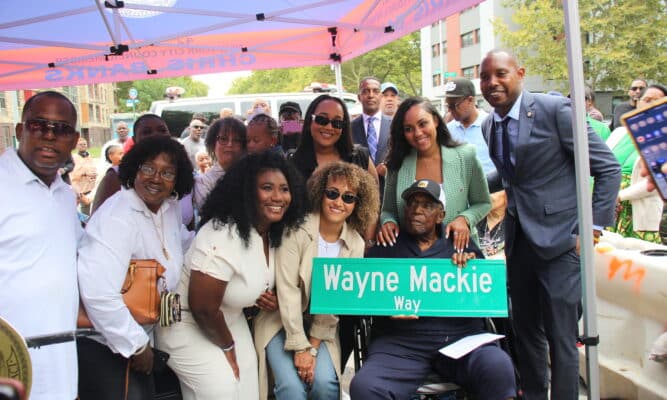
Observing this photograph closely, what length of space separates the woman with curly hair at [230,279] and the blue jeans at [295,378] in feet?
0.40

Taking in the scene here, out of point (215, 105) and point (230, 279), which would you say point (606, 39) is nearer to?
point (215, 105)

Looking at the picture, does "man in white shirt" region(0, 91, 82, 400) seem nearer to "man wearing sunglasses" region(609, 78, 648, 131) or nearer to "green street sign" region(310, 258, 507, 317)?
"green street sign" region(310, 258, 507, 317)

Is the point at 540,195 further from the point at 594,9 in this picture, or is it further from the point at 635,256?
the point at 594,9

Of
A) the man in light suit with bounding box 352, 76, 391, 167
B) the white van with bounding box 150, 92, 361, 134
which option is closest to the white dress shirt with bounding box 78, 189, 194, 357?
the man in light suit with bounding box 352, 76, 391, 167

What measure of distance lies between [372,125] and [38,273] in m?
3.81

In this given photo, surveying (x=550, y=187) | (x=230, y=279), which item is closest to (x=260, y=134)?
(x=230, y=279)

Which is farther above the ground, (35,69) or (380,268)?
(35,69)

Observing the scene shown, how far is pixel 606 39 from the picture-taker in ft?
81.1

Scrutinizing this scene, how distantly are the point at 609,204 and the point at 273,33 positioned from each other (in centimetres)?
412

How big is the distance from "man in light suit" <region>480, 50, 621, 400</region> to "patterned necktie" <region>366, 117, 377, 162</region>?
216 centimetres

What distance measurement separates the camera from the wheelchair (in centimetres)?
289

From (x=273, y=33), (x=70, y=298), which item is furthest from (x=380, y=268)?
(x=273, y=33)

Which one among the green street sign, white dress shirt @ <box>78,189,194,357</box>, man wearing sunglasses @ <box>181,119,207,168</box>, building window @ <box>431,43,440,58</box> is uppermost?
building window @ <box>431,43,440,58</box>

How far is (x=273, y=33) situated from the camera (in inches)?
236
